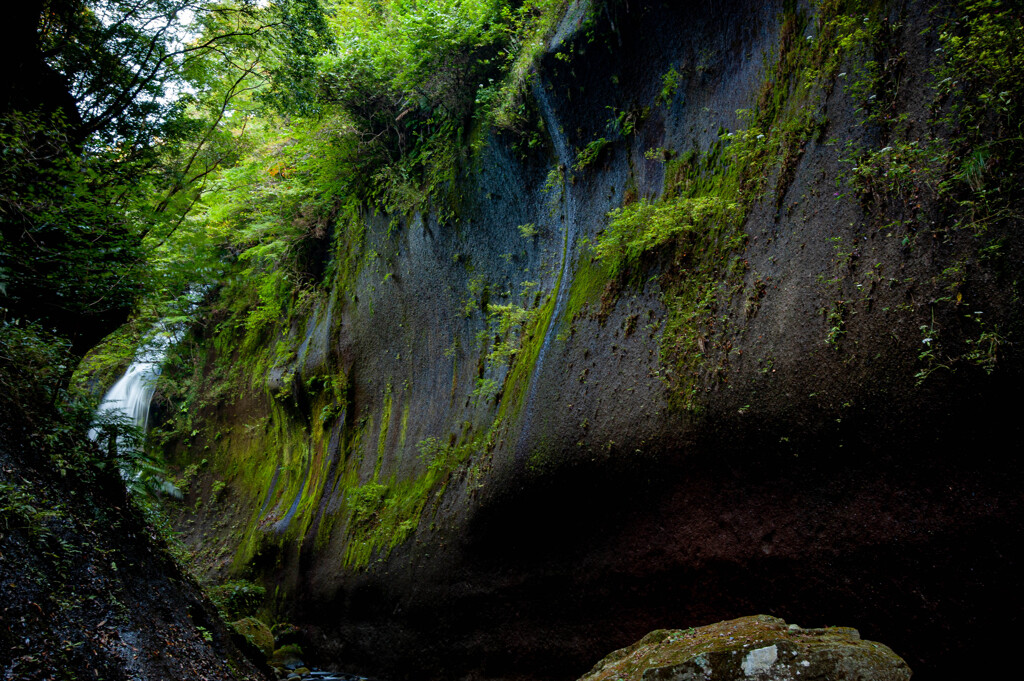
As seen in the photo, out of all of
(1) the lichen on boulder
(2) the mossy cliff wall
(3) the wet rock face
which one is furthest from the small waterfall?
(3) the wet rock face

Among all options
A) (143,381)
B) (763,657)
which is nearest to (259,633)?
(763,657)

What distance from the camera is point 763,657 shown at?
3293 mm

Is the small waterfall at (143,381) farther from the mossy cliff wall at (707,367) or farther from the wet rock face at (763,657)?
the wet rock face at (763,657)

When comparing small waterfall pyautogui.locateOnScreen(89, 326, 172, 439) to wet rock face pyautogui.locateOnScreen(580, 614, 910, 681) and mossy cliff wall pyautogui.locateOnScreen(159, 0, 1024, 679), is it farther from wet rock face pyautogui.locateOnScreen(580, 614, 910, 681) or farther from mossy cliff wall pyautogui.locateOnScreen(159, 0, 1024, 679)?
wet rock face pyautogui.locateOnScreen(580, 614, 910, 681)

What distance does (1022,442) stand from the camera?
126 inches

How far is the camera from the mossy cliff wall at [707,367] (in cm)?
349

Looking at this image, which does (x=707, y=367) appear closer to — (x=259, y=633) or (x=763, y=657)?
(x=763, y=657)

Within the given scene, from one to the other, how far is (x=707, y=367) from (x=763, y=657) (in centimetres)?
238

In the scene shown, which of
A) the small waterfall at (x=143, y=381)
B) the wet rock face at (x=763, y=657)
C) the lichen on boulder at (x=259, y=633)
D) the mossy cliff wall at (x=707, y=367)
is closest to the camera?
the wet rock face at (x=763, y=657)

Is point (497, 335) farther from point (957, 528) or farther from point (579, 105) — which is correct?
point (957, 528)

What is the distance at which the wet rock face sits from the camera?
3049 millimetres

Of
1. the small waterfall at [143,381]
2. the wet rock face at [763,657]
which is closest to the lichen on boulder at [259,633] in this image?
the wet rock face at [763,657]

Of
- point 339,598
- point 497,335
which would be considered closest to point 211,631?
point 339,598

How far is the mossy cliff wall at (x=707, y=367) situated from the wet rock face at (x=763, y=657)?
27.2 inches
